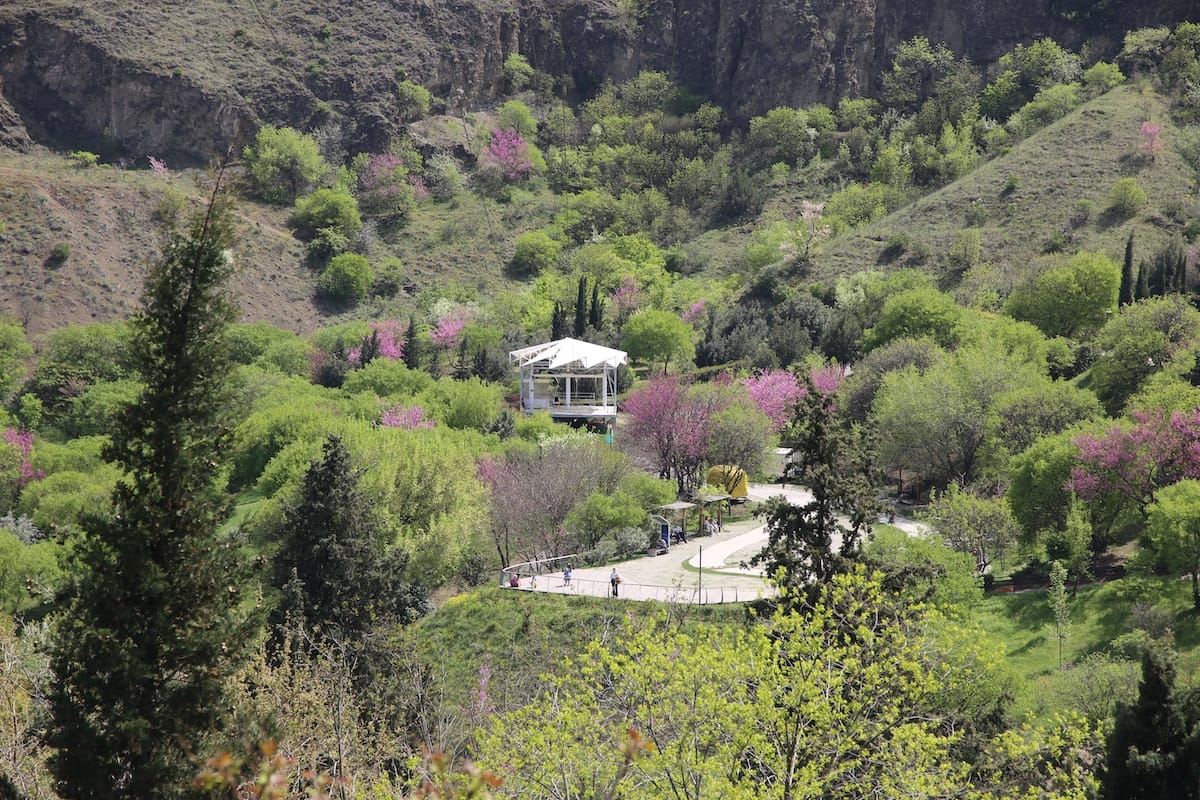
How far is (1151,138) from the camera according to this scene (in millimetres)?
67812

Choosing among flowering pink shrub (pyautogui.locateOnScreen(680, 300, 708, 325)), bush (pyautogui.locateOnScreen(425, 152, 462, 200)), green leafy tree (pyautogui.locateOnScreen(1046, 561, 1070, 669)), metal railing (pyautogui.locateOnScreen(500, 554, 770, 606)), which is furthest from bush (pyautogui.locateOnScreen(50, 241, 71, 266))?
green leafy tree (pyautogui.locateOnScreen(1046, 561, 1070, 669))

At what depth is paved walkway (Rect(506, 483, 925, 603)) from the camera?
29.4m

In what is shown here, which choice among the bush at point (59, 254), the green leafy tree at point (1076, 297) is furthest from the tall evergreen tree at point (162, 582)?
the bush at point (59, 254)

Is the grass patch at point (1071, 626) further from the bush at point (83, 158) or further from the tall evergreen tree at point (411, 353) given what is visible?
the bush at point (83, 158)

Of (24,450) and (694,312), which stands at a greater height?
(694,312)

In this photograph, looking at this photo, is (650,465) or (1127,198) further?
(1127,198)

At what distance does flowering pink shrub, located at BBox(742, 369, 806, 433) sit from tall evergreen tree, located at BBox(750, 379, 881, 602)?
26249 mm

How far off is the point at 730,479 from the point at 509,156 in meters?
59.3

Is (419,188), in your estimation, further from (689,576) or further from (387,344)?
(689,576)

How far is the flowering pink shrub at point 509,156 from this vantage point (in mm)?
95375

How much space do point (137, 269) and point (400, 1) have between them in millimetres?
40591

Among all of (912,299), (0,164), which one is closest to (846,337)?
(912,299)

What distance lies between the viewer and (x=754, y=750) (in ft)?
45.2

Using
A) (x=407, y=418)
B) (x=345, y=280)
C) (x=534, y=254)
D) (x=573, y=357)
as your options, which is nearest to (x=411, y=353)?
(x=573, y=357)
